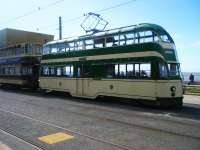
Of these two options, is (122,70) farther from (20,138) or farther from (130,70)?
(20,138)

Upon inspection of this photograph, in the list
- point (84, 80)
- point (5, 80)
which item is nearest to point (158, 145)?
point (84, 80)

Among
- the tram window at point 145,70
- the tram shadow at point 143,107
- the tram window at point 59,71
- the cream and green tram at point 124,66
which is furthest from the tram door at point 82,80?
the tram window at point 145,70

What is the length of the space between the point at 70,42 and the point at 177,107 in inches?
338

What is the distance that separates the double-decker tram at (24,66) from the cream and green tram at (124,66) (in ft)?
21.1

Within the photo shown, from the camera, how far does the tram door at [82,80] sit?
18.9m

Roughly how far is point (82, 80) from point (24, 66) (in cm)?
996

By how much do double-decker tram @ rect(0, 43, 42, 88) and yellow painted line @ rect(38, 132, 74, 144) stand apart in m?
18.3

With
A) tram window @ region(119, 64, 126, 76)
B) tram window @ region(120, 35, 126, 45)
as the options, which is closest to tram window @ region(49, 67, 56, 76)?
tram window @ region(119, 64, 126, 76)

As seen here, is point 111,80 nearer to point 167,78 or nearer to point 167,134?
point 167,78

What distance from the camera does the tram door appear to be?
18.9 m

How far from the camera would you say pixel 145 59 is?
1499 centimetres

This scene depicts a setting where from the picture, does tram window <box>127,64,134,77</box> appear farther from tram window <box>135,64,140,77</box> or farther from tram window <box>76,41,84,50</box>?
tram window <box>76,41,84,50</box>

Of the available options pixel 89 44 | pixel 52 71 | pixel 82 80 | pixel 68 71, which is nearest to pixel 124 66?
pixel 89 44

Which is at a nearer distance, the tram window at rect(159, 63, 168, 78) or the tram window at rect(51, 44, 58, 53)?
the tram window at rect(159, 63, 168, 78)
